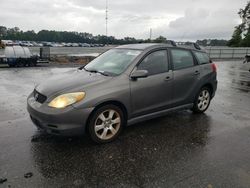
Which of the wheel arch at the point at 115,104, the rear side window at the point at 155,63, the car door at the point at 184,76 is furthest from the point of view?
the car door at the point at 184,76

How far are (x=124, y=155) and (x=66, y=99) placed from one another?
127 cm

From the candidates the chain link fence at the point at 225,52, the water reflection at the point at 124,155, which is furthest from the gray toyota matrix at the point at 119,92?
the chain link fence at the point at 225,52

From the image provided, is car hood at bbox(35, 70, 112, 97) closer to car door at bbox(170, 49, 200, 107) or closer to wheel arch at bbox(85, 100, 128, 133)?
wheel arch at bbox(85, 100, 128, 133)

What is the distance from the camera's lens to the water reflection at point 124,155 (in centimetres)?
331

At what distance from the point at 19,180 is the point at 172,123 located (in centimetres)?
334

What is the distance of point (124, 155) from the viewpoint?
3936mm

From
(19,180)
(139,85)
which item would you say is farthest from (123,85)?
(19,180)

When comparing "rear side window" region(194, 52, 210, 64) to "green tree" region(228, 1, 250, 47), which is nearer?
"rear side window" region(194, 52, 210, 64)

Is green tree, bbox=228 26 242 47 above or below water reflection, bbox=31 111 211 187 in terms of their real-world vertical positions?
above

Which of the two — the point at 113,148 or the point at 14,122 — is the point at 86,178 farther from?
the point at 14,122

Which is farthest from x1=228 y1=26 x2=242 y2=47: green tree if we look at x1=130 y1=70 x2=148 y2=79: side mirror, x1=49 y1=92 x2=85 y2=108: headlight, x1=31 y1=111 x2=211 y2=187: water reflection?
x1=49 y1=92 x2=85 y2=108: headlight

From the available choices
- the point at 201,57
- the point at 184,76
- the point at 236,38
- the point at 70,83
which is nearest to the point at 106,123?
the point at 70,83

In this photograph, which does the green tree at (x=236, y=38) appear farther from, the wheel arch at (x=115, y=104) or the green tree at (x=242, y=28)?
the wheel arch at (x=115, y=104)

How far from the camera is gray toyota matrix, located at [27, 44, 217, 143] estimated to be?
3977 millimetres
